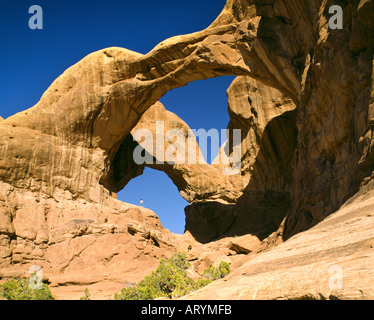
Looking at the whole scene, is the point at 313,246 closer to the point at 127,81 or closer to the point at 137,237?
the point at 137,237

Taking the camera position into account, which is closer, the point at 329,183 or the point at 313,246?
the point at 313,246

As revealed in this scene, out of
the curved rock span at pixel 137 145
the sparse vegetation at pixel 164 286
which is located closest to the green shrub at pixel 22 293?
the curved rock span at pixel 137 145

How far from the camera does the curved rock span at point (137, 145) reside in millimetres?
14312

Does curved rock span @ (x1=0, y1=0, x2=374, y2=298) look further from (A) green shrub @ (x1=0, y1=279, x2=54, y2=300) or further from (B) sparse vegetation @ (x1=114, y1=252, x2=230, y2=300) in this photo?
(B) sparse vegetation @ (x1=114, y1=252, x2=230, y2=300)

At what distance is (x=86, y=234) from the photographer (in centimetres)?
2208


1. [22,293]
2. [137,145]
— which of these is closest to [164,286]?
[22,293]

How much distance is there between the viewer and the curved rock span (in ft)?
47.0

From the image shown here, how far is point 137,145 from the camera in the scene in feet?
104

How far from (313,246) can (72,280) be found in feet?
53.9

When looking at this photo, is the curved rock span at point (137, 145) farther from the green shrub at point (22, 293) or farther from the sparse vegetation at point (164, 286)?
the sparse vegetation at point (164, 286)

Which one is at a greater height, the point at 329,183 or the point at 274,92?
the point at 274,92

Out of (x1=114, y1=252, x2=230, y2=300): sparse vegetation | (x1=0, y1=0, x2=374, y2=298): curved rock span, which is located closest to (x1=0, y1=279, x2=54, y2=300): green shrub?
(x1=0, y1=0, x2=374, y2=298): curved rock span
